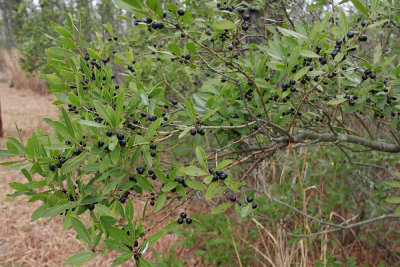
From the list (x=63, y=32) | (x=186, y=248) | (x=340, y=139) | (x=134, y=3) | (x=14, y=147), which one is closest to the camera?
(x=134, y=3)

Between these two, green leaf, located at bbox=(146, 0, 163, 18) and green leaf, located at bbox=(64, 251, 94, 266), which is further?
green leaf, located at bbox=(64, 251, 94, 266)

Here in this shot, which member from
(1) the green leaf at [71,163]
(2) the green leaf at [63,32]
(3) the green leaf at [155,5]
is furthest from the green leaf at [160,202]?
(2) the green leaf at [63,32]

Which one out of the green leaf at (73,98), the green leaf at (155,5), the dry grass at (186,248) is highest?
the green leaf at (155,5)

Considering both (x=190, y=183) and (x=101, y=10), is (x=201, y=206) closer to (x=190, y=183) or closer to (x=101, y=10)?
(x=190, y=183)

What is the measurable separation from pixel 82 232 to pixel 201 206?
314cm

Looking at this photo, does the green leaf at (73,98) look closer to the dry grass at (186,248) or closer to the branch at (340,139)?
the branch at (340,139)

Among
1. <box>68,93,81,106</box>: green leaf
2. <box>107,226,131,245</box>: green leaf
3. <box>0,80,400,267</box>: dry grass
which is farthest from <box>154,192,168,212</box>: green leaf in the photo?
<box>0,80,400,267</box>: dry grass

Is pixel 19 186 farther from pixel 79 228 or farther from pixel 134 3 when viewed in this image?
pixel 134 3

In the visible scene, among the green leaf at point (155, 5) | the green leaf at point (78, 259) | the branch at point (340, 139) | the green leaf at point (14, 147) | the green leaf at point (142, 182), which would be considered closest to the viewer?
the green leaf at point (155, 5)

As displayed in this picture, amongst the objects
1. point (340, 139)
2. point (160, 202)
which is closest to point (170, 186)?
point (160, 202)

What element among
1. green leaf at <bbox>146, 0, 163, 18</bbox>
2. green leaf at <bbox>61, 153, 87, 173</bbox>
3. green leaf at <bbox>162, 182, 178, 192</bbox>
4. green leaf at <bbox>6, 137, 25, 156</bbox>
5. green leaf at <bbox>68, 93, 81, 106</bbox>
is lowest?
green leaf at <bbox>162, 182, 178, 192</bbox>

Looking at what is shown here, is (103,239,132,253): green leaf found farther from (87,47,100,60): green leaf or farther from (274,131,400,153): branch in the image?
(274,131,400,153): branch

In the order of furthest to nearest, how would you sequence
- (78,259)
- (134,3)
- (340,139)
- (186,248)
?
(186,248), (340,139), (78,259), (134,3)

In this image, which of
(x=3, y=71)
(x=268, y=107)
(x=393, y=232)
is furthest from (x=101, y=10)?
(x=3, y=71)
